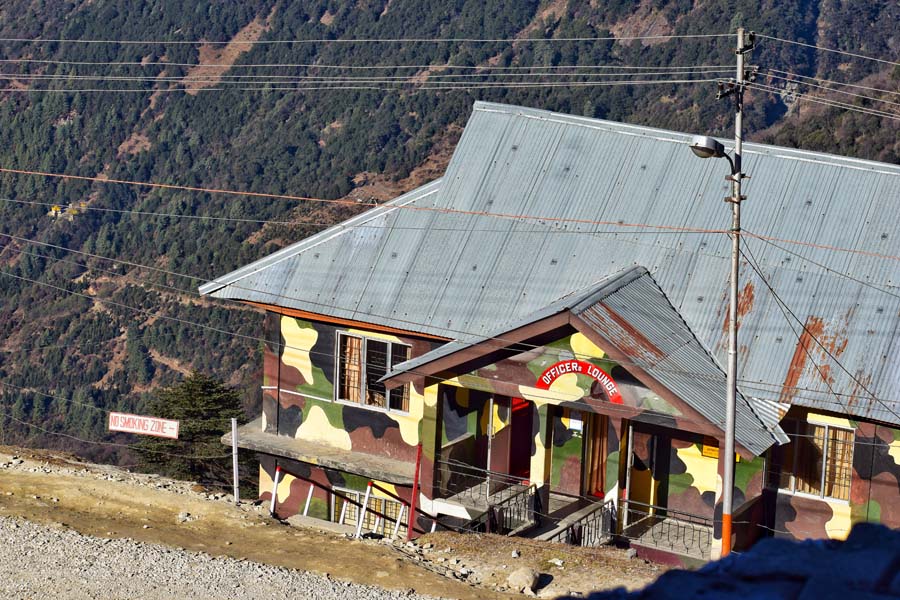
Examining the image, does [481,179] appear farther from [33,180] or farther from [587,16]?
[33,180]

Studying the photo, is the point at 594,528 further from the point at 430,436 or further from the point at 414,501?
the point at 430,436

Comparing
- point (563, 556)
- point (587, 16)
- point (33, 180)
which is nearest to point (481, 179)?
point (563, 556)

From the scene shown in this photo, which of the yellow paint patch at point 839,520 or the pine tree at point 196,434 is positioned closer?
the yellow paint patch at point 839,520

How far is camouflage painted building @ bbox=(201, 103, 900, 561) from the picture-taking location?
22.4 m

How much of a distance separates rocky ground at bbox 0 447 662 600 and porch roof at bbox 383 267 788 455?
2941mm

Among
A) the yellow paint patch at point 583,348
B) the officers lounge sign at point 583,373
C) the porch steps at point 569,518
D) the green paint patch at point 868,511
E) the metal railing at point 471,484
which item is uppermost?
the yellow paint patch at point 583,348

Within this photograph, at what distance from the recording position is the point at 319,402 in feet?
90.5

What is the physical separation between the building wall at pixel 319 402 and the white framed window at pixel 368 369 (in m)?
0.15

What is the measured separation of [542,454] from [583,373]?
7.88 feet

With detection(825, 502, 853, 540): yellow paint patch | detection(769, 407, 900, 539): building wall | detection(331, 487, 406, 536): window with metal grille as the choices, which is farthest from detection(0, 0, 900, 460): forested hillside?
detection(825, 502, 853, 540): yellow paint patch

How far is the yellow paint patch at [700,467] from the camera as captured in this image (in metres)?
23.5

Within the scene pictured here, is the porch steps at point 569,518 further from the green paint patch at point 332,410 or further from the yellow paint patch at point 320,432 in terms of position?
the green paint patch at point 332,410

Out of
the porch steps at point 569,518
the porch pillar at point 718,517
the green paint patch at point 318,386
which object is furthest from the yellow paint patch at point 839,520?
the green paint patch at point 318,386

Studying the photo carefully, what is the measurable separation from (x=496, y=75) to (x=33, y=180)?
45911 mm
